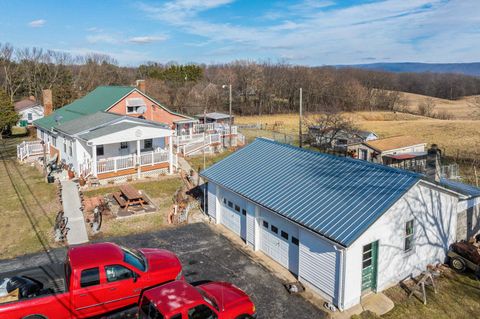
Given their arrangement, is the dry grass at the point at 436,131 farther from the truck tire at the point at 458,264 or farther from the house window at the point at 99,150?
the house window at the point at 99,150

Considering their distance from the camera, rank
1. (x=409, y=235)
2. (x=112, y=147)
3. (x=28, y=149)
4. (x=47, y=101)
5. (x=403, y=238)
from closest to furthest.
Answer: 1. (x=403, y=238)
2. (x=409, y=235)
3. (x=112, y=147)
4. (x=28, y=149)
5. (x=47, y=101)

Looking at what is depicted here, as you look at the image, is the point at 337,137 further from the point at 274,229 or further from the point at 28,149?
the point at 28,149

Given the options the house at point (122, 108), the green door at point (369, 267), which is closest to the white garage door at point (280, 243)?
the green door at point (369, 267)

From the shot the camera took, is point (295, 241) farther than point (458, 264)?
No

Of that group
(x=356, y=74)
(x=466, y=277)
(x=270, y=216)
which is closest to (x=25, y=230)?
(x=270, y=216)

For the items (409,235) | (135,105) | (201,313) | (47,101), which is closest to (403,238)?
(409,235)
